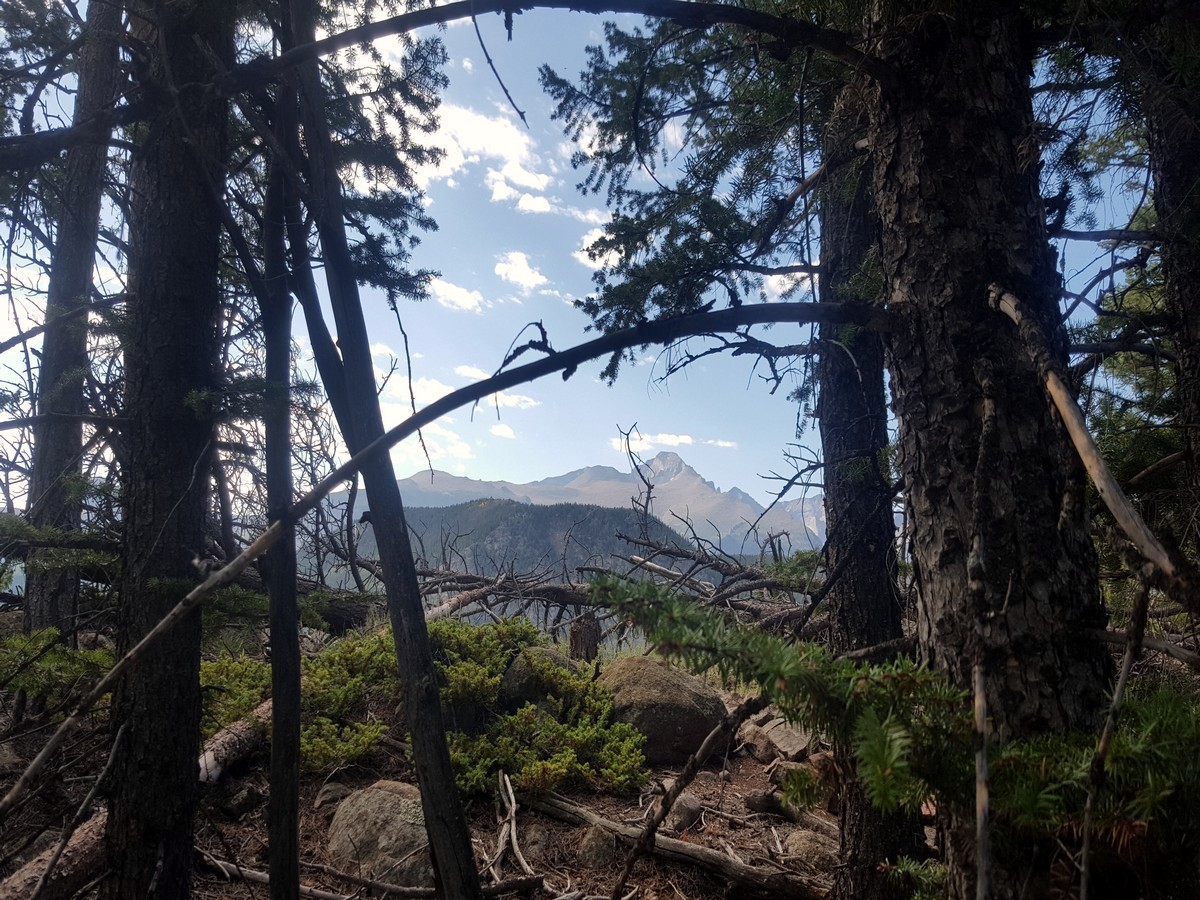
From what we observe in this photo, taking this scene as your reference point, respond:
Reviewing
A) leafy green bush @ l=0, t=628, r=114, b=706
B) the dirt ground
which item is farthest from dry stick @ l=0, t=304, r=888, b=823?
the dirt ground

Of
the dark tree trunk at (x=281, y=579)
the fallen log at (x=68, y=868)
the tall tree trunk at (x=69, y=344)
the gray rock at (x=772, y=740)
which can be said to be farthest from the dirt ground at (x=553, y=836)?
the tall tree trunk at (x=69, y=344)

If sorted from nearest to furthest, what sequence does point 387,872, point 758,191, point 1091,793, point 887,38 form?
point 1091,793 < point 887,38 < point 387,872 < point 758,191

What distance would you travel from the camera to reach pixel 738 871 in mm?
3609

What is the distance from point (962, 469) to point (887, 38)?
1.13 m

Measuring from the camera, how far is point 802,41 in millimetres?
1622

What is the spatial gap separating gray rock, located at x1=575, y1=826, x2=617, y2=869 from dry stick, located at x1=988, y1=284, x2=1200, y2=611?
12.8ft

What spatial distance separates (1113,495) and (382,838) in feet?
13.6

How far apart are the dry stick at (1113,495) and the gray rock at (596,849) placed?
389 centimetres

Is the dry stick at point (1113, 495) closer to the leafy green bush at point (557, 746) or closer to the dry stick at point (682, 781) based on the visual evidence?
the dry stick at point (682, 781)

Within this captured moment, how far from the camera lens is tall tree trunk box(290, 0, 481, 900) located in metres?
1.70

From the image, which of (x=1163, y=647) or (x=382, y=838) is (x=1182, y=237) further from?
(x=382, y=838)

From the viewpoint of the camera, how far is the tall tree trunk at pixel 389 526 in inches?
67.1

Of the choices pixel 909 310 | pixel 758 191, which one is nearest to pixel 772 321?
pixel 909 310

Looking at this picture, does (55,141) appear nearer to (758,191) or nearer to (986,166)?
(986,166)
